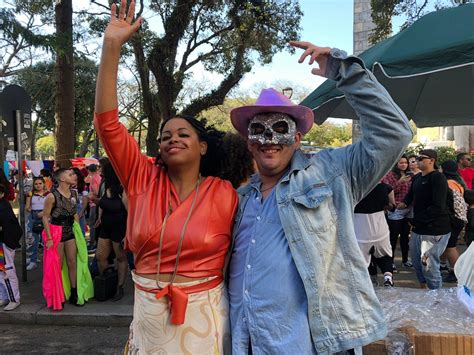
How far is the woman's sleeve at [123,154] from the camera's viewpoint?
1.82 m

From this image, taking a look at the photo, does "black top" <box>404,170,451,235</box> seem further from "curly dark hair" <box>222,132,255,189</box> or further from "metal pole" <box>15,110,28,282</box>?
"metal pole" <box>15,110,28,282</box>

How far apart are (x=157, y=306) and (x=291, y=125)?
37.6 inches

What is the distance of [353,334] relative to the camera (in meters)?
1.62

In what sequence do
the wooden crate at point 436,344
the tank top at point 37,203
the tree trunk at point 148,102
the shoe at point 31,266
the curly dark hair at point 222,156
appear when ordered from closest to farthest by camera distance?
1. the curly dark hair at point 222,156
2. the wooden crate at point 436,344
3. the shoe at point 31,266
4. the tank top at point 37,203
5. the tree trunk at point 148,102

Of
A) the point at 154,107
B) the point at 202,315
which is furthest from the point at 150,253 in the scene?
the point at 154,107

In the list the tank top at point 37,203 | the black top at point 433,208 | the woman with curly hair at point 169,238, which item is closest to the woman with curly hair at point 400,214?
the black top at point 433,208

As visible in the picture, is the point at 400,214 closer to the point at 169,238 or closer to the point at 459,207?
the point at 459,207

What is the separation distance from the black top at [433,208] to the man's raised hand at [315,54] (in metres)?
4.06

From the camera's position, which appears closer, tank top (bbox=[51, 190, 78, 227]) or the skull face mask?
the skull face mask

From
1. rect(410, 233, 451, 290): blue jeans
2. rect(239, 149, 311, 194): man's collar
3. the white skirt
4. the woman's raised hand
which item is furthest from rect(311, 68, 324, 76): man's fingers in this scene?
rect(410, 233, 451, 290): blue jeans

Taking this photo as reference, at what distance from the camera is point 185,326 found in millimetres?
1766

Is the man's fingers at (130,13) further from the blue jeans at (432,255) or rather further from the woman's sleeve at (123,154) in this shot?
the blue jeans at (432,255)

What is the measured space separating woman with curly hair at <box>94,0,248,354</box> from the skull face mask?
320mm

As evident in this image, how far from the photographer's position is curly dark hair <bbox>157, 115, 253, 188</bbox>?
2.07 m
